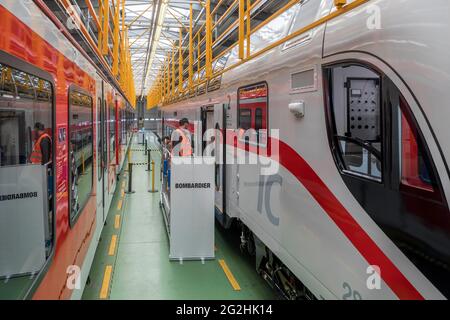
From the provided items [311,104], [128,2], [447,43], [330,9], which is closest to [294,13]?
[330,9]

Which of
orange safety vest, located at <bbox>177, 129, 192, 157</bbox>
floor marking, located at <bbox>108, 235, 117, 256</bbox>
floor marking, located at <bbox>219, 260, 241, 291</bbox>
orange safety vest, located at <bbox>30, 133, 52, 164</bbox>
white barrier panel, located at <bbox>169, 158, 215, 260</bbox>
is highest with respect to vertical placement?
orange safety vest, located at <bbox>30, 133, 52, 164</bbox>

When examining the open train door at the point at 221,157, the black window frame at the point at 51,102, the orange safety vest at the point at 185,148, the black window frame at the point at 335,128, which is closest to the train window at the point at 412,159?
the black window frame at the point at 335,128

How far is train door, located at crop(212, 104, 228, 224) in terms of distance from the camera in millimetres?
6009

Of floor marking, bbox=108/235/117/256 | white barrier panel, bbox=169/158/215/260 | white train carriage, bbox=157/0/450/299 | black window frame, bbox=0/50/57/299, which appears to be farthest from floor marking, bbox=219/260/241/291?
black window frame, bbox=0/50/57/299

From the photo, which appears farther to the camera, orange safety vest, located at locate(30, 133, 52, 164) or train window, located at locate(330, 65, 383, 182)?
train window, located at locate(330, 65, 383, 182)

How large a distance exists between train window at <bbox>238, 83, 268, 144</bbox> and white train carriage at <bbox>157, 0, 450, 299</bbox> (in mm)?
32

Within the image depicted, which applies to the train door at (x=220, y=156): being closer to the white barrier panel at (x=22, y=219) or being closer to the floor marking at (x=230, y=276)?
the floor marking at (x=230, y=276)

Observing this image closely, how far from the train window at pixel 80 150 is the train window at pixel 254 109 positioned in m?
1.78

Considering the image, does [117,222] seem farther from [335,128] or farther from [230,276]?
[335,128]

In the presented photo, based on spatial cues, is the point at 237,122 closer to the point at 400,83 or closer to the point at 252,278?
the point at 252,278

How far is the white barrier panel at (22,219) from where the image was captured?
232 cm

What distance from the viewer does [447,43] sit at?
5.64 feet

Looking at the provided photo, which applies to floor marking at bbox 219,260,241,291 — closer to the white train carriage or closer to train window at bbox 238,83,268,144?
the white train carriage
